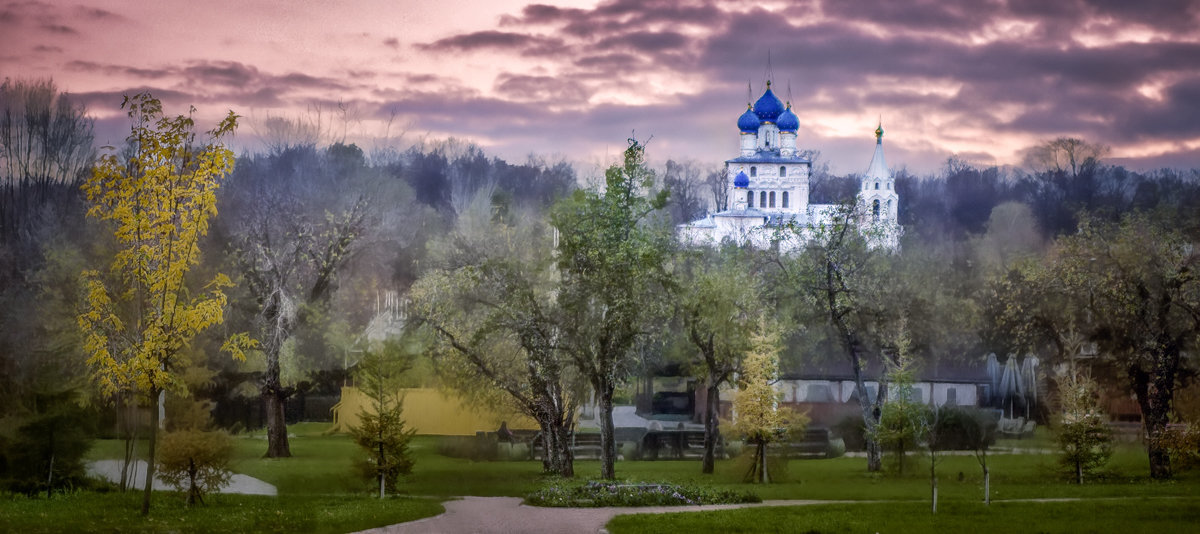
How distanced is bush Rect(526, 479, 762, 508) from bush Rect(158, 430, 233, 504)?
7892mm

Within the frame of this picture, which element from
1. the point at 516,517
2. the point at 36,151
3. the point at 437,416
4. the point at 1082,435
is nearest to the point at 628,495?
the point at 516,517

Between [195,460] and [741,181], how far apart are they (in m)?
47.3

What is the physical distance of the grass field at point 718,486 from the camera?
26969mm

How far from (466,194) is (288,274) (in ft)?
44.0

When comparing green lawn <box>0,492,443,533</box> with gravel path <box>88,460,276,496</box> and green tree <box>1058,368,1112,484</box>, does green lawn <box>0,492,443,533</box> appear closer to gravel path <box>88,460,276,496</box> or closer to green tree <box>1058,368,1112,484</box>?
gravel path <box>88,460,276,496</box>

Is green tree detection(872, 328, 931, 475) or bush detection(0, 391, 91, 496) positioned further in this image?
green tree detection(872, 328, 931, 475)

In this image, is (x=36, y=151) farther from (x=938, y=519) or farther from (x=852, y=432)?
(x=938, y=519)

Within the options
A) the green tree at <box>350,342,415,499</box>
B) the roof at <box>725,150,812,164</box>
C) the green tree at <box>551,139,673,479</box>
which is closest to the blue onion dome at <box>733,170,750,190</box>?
the roof at <box>725,150,812,164</box>

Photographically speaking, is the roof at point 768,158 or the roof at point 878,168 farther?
the roof at point 768,158

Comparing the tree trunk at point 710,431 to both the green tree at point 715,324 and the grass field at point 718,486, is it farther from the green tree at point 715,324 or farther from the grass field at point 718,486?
the grass field at point 718,486

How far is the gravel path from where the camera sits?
116 ft

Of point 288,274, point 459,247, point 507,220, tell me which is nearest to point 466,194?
point 507,220

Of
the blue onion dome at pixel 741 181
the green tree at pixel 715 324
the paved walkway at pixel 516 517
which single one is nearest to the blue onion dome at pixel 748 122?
the blue onion dome at pixel 741 181

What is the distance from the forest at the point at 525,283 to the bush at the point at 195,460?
1537 mm
